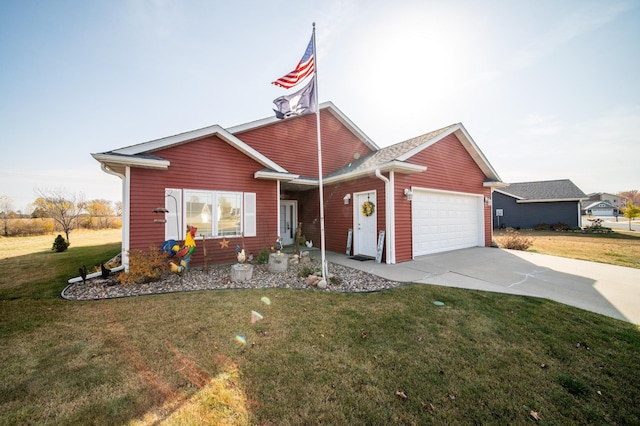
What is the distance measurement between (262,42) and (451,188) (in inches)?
361

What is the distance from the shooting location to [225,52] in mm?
8367

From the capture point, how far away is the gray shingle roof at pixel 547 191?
21.2m

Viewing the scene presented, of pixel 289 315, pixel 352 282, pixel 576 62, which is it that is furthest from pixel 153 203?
pixel 576 62

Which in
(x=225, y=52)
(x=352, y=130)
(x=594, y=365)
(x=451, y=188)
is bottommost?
(x=594, y=365)

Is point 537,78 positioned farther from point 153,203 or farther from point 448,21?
point 153,203

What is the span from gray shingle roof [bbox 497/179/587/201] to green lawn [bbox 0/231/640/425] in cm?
2421

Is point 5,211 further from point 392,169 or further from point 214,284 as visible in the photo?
point 392,169

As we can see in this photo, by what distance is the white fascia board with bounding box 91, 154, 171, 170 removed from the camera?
599cm

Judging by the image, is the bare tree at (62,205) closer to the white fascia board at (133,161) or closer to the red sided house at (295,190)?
the red sided house at (295,190)

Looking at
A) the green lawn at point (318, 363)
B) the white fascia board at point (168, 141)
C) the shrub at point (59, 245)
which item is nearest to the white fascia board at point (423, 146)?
the green lawn at point (318, 363)

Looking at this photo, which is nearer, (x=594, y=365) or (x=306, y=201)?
(x=594, y=365)

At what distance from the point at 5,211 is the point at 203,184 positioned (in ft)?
94.3

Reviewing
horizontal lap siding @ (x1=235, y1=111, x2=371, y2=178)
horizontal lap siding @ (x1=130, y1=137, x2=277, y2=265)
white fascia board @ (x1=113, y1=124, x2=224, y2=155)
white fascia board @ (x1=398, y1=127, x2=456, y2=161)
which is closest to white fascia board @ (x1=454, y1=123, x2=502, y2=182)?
white fascia board @ (x1=398, y1=127, x2=456, y2=161)

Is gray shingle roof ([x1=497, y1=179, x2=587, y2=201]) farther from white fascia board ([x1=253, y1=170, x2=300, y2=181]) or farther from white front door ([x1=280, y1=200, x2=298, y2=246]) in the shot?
white fascia board ([x1=253, y1=170, x2=300, y2=181])
